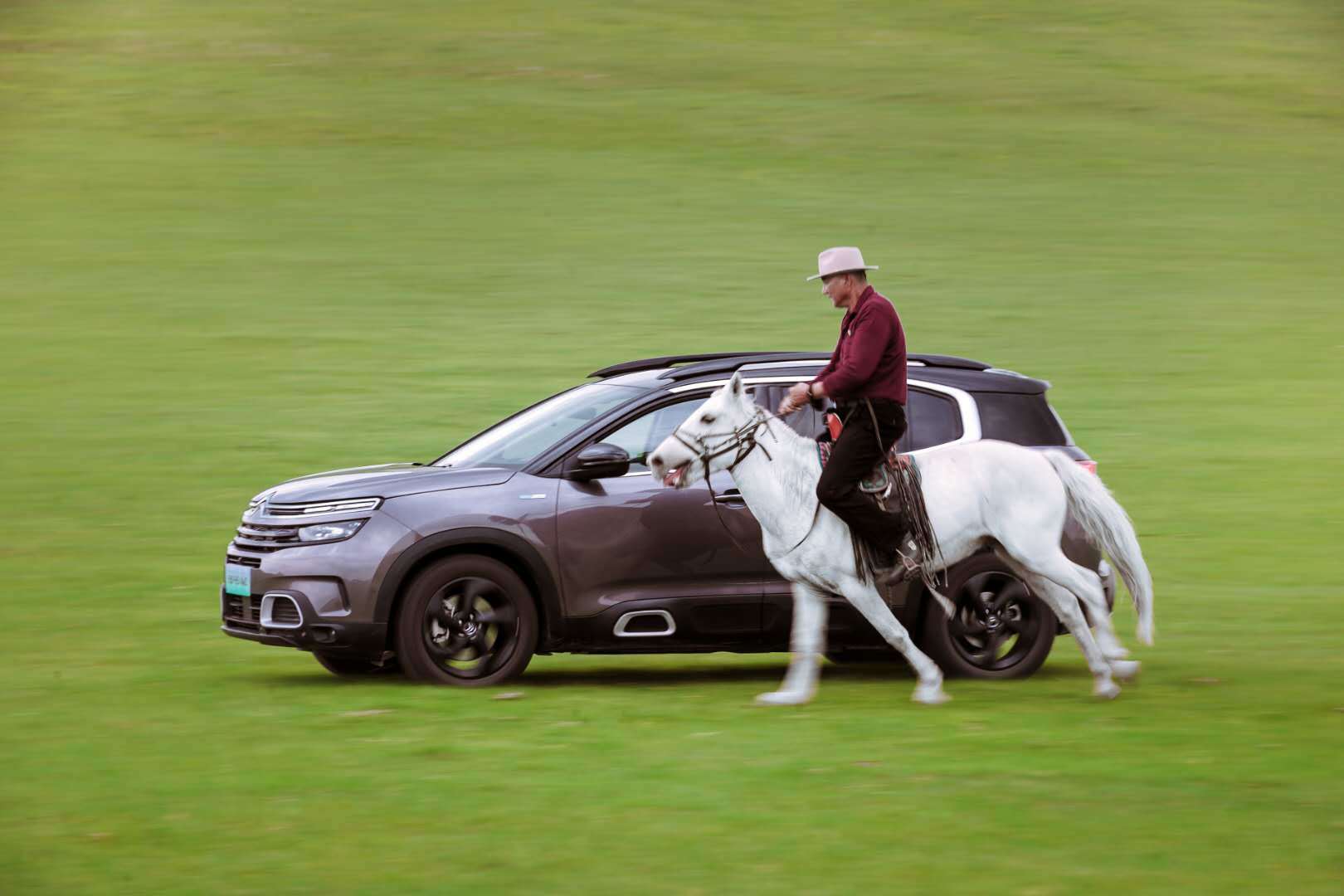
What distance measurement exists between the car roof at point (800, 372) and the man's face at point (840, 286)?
3.15 feet

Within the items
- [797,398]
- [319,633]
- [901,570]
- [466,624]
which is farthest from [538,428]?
[901,570]

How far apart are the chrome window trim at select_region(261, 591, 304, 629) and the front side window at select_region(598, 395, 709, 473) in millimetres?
1929

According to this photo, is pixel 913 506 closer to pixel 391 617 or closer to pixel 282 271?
pixel 391 617

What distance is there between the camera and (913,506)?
9.69 metres

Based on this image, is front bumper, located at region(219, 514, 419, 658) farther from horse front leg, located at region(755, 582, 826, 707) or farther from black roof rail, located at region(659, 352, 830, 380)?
horse front leg, located at region(755, 582, 826, 707)

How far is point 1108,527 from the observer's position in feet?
33.3

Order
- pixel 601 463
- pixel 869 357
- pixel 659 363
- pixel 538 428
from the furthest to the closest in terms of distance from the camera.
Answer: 1. pixel 659 363
2. pixel 538 428
3. pixel 601 463
4. pixel 869 357

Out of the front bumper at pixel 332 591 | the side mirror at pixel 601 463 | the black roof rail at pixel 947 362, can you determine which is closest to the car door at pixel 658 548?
the side mirror at pixel 601 463

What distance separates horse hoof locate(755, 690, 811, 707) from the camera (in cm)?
960

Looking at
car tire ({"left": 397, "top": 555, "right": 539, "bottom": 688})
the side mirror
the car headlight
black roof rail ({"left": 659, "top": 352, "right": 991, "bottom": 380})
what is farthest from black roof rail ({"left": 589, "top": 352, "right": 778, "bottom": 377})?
the car headlight

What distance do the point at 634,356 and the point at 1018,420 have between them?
13.0m

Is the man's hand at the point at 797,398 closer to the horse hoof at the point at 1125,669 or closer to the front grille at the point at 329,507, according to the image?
the front grille at the point at 329,507

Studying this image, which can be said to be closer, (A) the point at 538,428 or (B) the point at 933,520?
(B) the point at 933,520

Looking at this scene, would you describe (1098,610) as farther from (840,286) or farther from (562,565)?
(562,565)
